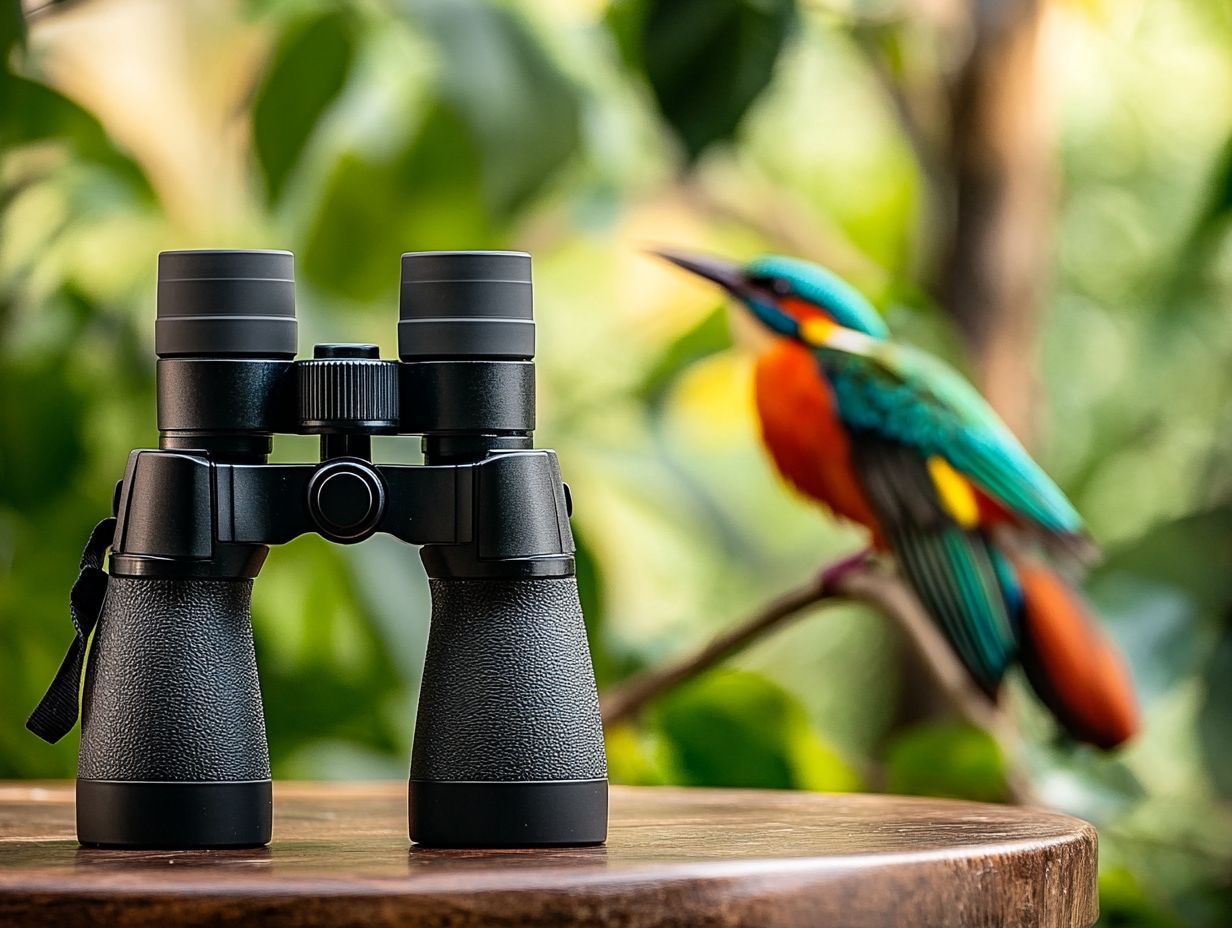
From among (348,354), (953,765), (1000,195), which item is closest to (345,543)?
(348,354)

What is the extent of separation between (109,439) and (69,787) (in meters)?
0.62

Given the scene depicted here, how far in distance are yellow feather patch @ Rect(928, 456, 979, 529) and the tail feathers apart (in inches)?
Answer: 2.1

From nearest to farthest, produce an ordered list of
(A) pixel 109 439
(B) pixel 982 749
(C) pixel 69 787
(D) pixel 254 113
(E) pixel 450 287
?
(E) pixel 450 287 < (C) pixel 69 787 < (B) pixel 982 749 < (D) pixel 254 113 < (A) pixel 109 439

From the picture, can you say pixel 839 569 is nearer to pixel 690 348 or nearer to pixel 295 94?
pixel 690 348

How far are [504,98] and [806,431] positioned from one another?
363 millimetres

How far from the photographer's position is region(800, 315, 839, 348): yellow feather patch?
1.13 meters

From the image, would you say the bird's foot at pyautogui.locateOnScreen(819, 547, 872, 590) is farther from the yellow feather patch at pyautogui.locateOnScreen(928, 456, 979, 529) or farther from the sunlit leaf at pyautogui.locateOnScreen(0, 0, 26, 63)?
the sunlit leaf at pyautogui.locateOnScreen(0, 0, 26, 63)

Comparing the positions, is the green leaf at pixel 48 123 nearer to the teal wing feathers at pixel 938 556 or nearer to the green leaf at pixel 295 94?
the green leaf at pixel 295 94

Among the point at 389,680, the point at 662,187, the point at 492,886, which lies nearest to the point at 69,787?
the point at 389,680

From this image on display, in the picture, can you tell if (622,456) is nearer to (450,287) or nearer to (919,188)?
(919,188)

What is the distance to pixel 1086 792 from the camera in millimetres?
1267

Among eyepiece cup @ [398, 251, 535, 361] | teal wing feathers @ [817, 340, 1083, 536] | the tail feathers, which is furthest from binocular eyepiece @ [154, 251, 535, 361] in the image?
the tail feathers

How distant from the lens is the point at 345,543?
1.79 feet

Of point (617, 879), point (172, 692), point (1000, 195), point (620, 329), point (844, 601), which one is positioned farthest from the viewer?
point (620, 329)
